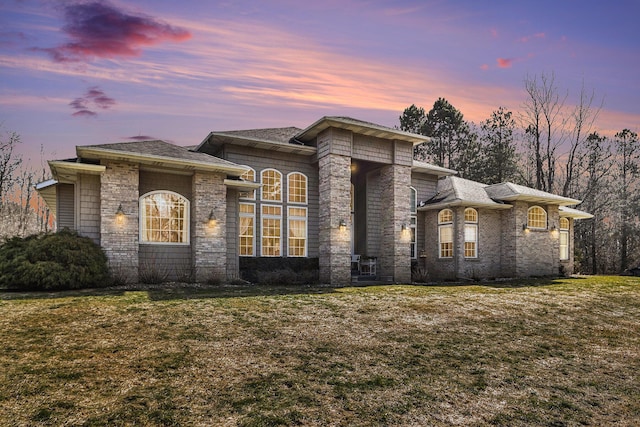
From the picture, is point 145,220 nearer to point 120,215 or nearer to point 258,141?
point 120,215

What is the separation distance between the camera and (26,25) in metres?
11.1

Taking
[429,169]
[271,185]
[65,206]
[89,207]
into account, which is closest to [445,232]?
[429,169]

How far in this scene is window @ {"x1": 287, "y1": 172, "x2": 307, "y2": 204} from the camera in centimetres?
1741

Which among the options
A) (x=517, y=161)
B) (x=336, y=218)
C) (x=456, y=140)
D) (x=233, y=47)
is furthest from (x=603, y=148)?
(x=233, y=47)

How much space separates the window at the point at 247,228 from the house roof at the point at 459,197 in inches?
356

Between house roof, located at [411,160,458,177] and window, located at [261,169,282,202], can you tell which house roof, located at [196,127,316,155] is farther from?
house roof, located at [411,160,458,177]

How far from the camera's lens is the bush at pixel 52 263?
35.9ft

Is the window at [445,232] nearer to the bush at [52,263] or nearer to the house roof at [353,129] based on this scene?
the house roof at [353,129]

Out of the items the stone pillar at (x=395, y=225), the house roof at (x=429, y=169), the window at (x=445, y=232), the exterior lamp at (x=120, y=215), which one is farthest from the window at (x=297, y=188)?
the window at (x=445, y=232)

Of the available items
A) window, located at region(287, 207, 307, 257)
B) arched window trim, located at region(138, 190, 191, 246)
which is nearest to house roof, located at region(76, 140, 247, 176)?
arched window trim, located at region(138, 190, 191, 246)

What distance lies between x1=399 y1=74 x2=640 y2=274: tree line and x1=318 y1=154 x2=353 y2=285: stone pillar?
69.3 ft

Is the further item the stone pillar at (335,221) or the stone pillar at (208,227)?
the stone pillar at (335,221)

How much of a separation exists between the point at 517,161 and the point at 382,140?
23.8m

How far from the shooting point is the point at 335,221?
52.8 feet
